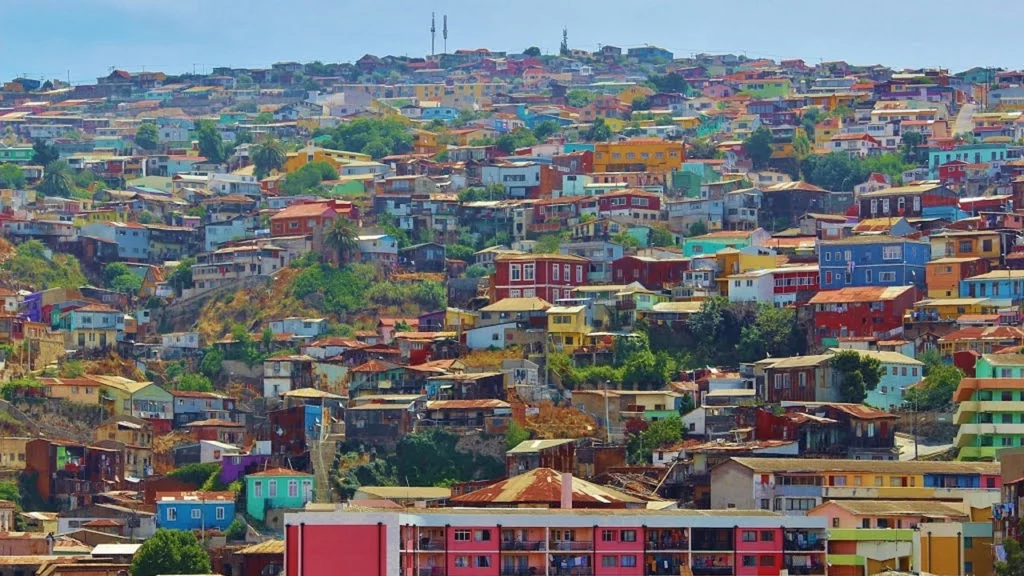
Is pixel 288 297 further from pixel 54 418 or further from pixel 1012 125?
pixel 1012 125

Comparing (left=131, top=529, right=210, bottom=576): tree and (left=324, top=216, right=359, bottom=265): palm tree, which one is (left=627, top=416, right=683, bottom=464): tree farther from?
(left=324, top=216, right=359, bottom=265): palm tree

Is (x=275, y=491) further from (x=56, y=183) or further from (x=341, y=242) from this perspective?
(x=56, y=183)

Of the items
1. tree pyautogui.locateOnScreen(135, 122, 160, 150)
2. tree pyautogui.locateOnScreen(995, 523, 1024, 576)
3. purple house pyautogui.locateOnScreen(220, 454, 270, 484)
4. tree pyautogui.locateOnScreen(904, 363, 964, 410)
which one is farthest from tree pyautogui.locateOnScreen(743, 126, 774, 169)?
tree pyautogui.locateOnScreen(995, 523, 1024, 576)

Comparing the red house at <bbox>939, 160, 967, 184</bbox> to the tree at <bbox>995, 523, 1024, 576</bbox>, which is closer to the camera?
the tree at <bbox>995, 523, 1024, 576</bbox>

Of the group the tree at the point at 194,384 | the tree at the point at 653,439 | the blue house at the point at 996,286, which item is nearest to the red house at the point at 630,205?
the tree at the point at 194,384

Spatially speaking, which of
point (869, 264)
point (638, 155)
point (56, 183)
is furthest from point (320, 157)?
point (869, 264)

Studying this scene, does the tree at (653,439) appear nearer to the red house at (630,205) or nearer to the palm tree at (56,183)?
the red house at (630,205)

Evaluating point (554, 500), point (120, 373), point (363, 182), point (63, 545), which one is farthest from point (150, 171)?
point (554, 500)
